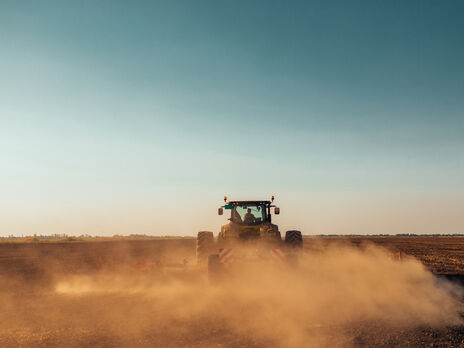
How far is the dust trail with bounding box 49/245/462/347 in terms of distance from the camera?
7070 millimetres

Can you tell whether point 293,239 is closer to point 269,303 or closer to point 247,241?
point 247,241

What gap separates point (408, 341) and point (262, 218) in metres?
8.06

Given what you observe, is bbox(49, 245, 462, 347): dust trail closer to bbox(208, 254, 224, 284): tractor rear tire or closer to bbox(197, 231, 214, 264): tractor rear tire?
bbox(208, 254, 224, 284): tractor rear tire

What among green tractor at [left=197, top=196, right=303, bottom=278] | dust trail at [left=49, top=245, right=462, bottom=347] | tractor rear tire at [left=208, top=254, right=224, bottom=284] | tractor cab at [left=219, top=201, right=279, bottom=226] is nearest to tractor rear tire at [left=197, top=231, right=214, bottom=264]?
green tractor at [left=197, top=196, right=303, bottom=278]

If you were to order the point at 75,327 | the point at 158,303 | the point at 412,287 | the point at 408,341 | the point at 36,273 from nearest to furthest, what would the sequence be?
the point at 408,341, the point at 75,327, the point at 158,303, the point at 412,287, the point at 36,273

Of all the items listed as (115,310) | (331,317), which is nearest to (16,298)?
(115,310)

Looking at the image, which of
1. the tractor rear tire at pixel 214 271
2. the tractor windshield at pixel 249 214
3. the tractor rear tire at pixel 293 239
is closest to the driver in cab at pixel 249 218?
the tractor windshield at pixel 249 214

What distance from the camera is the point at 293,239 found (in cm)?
1385

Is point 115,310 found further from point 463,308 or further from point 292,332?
point 463,308

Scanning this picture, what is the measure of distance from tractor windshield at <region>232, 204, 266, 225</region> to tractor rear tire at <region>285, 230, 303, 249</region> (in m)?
1.16

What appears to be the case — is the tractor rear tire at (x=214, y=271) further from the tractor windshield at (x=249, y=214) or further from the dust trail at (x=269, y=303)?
the tractor windshield at (x=249, y=214)

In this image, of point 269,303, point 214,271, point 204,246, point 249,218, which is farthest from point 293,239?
point 269,303

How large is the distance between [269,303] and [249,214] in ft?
15.9

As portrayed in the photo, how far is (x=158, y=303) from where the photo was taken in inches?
378
